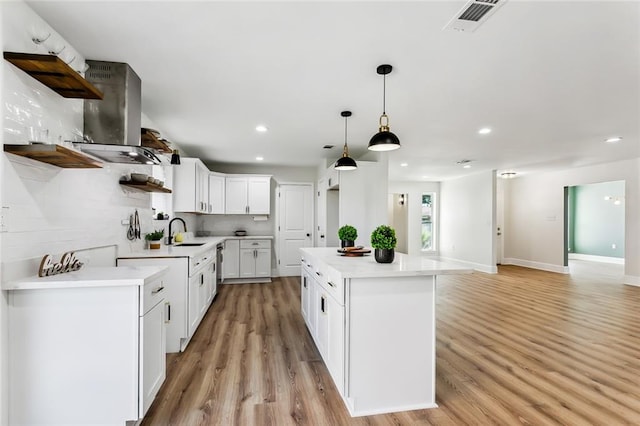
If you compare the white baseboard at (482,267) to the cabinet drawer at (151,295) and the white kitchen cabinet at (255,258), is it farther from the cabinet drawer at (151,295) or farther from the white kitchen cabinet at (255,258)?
the cabinet drawer at (151,295)

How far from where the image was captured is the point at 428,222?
10.2 m

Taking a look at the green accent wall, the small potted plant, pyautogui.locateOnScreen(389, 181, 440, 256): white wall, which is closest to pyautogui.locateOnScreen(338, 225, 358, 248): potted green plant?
the small potted plant

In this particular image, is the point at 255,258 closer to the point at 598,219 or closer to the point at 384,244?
the point at 384,244

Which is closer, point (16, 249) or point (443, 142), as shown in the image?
point (16, 249)

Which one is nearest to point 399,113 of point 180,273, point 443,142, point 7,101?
point 443,142

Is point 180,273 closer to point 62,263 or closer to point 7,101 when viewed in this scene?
point 62,263

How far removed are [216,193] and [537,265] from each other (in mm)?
8238

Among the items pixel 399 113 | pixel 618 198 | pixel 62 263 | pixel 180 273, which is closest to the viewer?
pixel 62 263

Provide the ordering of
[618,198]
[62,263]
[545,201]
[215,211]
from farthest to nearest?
[618,198] → [545,201] → [215,211] → [62,263]

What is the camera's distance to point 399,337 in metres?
2.13

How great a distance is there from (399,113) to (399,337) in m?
2.50

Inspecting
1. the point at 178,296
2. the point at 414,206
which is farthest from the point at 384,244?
the point at 414,206

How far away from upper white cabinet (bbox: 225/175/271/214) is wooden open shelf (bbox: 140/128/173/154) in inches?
125

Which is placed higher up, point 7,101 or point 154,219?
point 7,101
